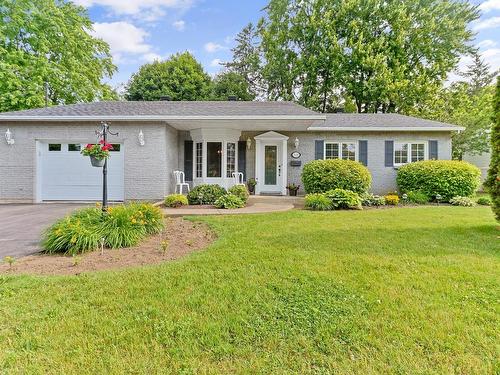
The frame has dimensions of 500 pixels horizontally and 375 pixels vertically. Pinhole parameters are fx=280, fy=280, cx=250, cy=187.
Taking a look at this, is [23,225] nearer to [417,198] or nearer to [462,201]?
[417,198]

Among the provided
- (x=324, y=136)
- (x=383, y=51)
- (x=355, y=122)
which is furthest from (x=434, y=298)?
(x=383, y=51)

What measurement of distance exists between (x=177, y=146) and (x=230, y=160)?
257cm

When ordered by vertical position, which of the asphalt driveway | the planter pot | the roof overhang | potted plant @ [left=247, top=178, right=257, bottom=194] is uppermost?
the roof overhang

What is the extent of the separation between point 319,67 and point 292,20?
4.56 m

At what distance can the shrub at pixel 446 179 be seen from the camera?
32.4ft

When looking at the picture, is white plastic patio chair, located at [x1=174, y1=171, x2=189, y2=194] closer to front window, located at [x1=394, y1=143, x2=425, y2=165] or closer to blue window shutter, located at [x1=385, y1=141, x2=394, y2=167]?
blue window shutter, located at [x1=385, y1=141, x2=394, y2=167]

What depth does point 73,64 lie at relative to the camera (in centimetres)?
1878

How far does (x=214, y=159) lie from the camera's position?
1118 cm

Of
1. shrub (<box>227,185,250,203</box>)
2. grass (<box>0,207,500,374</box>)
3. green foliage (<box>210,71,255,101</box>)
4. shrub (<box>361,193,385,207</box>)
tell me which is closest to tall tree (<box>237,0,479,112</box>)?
green foliage (<box>210,71,255,101</box>)

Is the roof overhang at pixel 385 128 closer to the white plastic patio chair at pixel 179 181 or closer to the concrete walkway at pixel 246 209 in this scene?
the concrete walkway at pixel 246 209

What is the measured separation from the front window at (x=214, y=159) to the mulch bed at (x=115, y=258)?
583 centimetres

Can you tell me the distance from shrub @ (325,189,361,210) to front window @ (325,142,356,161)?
3630mm

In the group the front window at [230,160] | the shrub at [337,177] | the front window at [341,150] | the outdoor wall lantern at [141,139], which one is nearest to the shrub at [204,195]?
the front window at [230,160]

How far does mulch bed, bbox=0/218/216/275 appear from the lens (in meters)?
3.81
